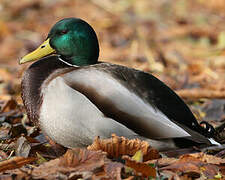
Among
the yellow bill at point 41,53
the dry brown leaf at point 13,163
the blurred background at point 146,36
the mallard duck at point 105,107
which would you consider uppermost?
the blurred background at point 146,36

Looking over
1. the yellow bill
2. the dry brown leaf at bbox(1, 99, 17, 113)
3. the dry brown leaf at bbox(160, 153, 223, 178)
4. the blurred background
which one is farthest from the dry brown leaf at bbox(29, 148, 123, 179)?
the blurred background

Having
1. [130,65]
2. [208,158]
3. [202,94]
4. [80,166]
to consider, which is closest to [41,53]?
[80,166]

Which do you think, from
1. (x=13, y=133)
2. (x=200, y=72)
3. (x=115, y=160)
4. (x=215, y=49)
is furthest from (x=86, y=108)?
(x=215, y=49)

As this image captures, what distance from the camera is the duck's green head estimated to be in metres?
3.74

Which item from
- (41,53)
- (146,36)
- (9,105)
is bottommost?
(9,105)

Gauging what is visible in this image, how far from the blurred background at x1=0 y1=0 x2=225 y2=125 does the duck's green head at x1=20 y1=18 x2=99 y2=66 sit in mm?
1422

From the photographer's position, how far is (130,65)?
7.07 metres

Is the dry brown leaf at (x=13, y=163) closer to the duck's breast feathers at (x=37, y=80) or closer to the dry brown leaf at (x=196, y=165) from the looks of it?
the duck's breast feathers at (x=37, y=80)

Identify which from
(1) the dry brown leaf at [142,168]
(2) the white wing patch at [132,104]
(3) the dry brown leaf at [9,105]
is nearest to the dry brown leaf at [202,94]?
(3) the dry brown leaf at [9,105]

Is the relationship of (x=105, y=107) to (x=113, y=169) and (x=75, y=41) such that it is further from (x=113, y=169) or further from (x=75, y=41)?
(x=75, y=41)

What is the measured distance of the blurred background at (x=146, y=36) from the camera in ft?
20.4

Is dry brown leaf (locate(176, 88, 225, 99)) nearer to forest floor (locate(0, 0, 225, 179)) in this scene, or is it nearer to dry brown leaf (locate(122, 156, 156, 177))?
forest floor (locate(0, 0, 225, 179))

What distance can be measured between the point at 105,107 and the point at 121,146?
0.27 metres

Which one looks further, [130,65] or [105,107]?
[130,65]
